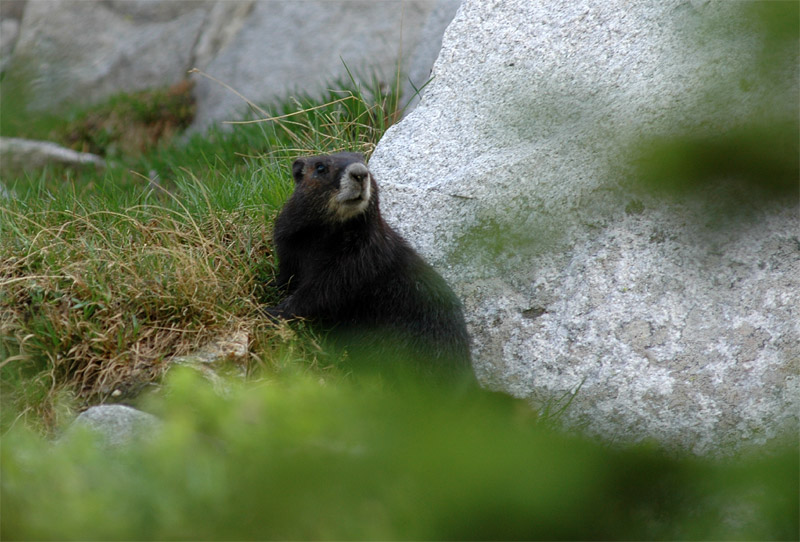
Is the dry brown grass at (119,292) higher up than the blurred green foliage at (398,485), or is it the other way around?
the blurred green foliage at (398,485)

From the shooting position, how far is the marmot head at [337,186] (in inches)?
164

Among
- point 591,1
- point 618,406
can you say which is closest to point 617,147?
point 618,406

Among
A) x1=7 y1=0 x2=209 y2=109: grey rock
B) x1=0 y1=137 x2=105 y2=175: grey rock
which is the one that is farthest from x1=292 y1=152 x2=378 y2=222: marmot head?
x1=7 y1=0 x2=209 y2=109: grey rock

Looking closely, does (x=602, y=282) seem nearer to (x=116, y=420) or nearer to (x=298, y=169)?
(x=298, y=169)

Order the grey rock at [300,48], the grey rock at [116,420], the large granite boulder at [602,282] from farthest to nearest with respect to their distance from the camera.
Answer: the grey rock at [300,48], the large granite boulder at [602,282], the grey rock at [116,420]

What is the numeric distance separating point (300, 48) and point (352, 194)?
5109 millimetres

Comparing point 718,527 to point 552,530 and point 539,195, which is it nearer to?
point 552,530

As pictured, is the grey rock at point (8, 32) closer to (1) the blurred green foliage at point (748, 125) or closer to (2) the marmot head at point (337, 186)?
(2) the marmot head at point (337, 186)

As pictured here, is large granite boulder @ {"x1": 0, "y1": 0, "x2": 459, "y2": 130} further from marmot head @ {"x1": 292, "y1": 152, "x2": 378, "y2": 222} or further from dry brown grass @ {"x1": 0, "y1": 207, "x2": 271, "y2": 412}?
dry brown grass @ {"x1": 0, "y1": 207, "x2": 271, "y2": 412}

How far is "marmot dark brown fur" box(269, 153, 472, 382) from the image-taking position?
164 inches

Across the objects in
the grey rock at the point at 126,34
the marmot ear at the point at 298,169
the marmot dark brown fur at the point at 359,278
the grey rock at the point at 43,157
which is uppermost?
the marmot ear at the point at 298,169

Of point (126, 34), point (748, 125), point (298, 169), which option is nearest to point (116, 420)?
point (298, 169)

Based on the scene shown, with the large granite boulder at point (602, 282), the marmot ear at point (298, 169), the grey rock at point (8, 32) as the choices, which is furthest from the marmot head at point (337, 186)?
the grey rock at point (8, 32)

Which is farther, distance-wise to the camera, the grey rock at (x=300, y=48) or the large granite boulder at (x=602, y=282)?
the grey rock at (x=300, y=48)
